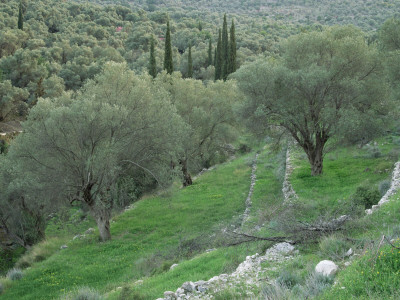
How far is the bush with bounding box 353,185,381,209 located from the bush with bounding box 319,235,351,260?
550 cm

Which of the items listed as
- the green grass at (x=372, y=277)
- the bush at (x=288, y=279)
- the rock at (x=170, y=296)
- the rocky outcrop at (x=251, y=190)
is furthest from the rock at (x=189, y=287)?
the rocky outcrop at (x=251, y=190)

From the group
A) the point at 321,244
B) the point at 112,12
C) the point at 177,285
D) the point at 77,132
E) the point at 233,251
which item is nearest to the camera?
the point at 321,244

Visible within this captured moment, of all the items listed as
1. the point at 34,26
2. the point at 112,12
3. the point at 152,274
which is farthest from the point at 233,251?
the point at 112,12

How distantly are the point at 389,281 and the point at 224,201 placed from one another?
55.9 ft

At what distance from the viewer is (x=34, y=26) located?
72.2 meters

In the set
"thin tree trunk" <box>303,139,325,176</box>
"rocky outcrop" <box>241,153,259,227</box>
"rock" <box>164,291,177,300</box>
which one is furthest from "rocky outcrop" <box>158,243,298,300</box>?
"thin tree trunk" <box>303,139,325,176</box>

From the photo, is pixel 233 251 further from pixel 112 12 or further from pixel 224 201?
pixel 112 12

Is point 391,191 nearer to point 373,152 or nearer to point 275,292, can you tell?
point 275,292

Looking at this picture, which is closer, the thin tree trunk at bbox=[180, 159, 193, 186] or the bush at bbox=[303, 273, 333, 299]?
the bush at bbox=[303, 273, 333, 299]

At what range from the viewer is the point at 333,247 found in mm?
8141

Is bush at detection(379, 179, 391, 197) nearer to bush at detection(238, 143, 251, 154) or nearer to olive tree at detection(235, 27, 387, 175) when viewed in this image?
olive tree at detection(235, 27, 387, 175)

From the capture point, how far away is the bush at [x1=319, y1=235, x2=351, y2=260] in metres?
7.90

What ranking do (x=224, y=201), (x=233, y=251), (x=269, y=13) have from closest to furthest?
1. (x=233, y=251)
2. (x=224, y=201)
3. (x=269, y=13)

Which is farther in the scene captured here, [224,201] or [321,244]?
[224,201]
